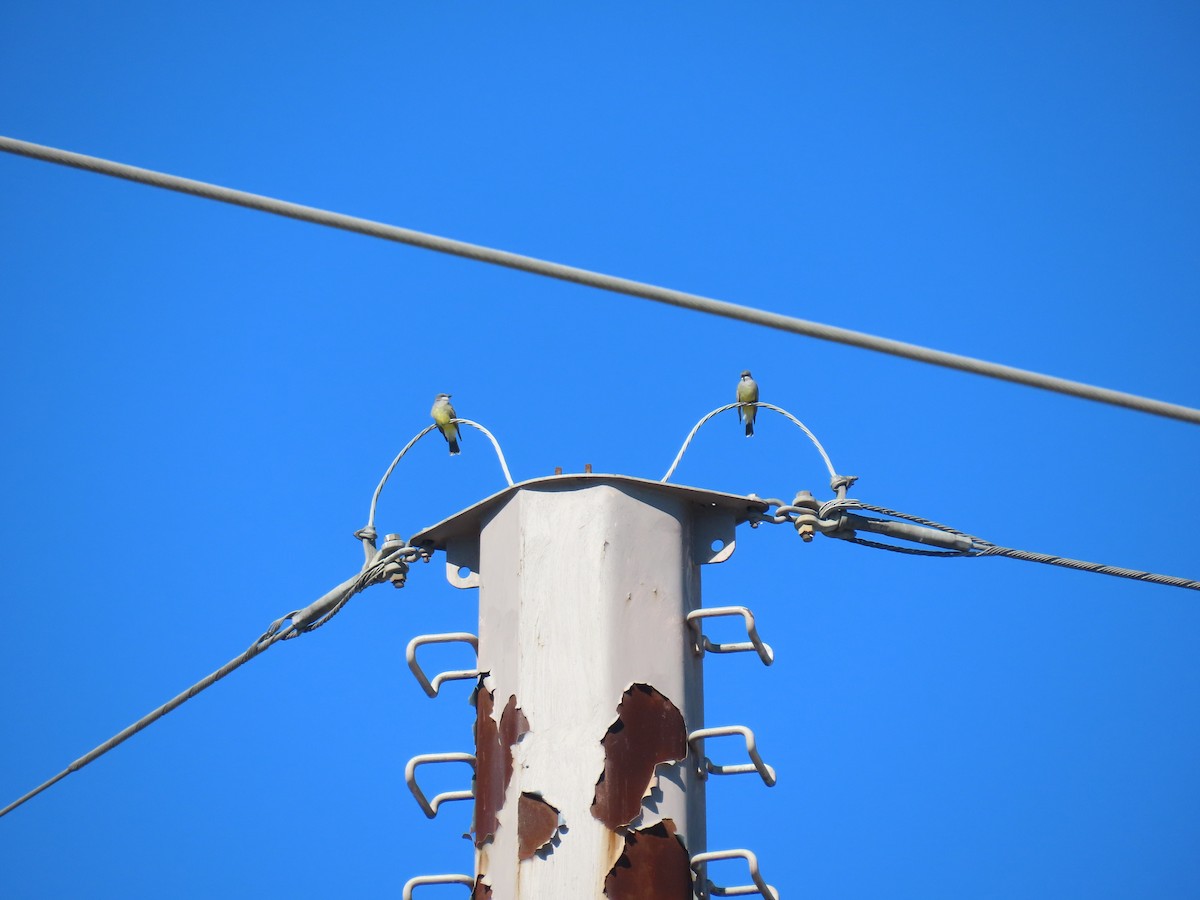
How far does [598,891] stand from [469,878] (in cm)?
65

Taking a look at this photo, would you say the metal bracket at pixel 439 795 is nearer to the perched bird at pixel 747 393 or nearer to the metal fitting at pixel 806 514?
the metal fitting at pixel 806 514

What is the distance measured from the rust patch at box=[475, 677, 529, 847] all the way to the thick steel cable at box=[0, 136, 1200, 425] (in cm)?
211

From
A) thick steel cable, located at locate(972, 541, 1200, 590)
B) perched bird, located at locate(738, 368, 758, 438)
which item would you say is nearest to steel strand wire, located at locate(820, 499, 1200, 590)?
thick steel cable, located at locate(972, 541, 1200, 590)

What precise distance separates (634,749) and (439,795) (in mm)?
939

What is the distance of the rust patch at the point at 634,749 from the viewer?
20.9 feet

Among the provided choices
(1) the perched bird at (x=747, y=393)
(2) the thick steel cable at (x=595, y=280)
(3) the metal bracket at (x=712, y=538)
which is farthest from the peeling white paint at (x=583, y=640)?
(1) the perched bird at (x=747, y=393)

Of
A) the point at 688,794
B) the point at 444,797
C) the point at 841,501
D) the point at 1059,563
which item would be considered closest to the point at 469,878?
the point at 444,797

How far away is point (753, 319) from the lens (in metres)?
5.10

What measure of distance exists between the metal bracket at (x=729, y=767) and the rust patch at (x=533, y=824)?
582 millimetres

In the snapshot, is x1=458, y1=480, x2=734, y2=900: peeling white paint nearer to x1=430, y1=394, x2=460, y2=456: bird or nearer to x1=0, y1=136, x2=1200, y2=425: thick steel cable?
x1=0, y1=136, x2=1200, y2=425: thick steel cable

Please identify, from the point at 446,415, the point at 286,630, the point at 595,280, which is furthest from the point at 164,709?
the point at 446,415

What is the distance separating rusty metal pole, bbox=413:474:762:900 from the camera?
20.9ft

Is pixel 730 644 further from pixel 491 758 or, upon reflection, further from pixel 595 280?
pixel 595 280

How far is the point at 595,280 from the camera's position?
16.6 feet
